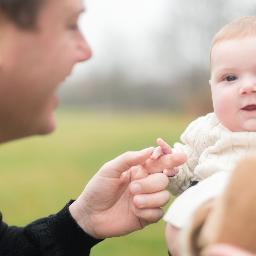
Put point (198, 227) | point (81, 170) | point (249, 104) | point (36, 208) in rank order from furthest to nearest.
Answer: point (81, 170) < point (36, 208) < point (249, 104) < point (198, 227)

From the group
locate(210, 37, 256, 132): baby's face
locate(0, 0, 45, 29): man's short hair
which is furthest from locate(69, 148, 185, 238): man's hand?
locate(0, 0, 45, 29): man's short hair

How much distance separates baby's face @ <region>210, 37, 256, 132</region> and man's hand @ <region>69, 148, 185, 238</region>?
141mm

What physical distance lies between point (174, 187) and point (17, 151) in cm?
833

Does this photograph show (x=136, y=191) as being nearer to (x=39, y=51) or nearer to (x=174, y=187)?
(x=174, y=187)

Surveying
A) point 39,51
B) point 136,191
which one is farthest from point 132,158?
point 39,51

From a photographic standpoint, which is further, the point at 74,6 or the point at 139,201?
the point at 139,201

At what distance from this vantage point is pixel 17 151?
31.9ft

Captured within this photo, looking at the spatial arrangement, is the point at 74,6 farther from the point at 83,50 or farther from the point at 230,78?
the point at 230,78

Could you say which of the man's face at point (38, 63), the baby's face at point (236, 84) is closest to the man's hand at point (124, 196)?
the baby's face at point (236, 84)

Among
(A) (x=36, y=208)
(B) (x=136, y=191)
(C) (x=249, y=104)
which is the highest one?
(C) (x=249, y=104)

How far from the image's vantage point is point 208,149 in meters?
1.45

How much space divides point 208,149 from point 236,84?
149mm

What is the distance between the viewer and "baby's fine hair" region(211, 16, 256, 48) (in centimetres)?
145

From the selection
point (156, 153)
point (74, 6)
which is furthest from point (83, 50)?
point (156, 153)
